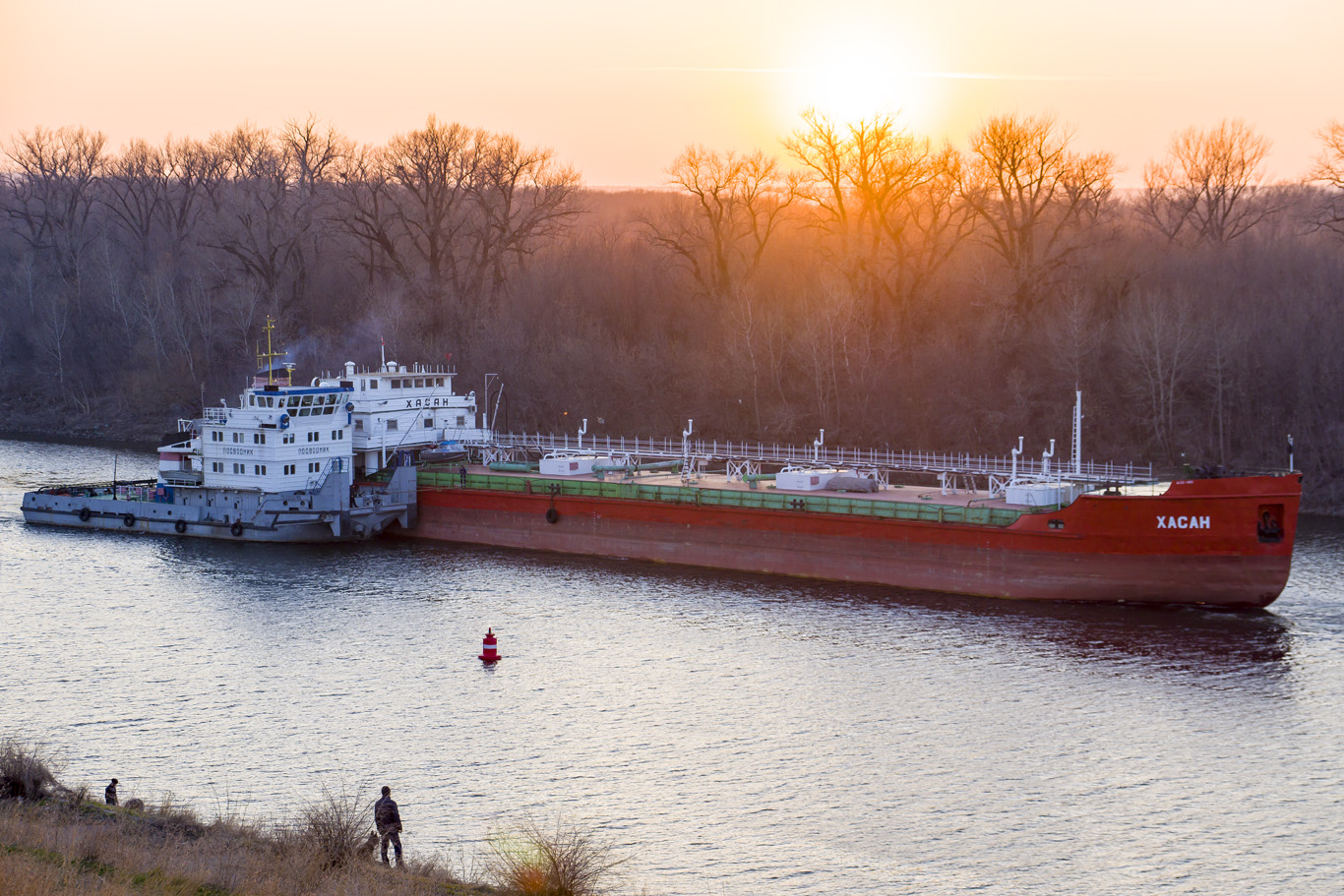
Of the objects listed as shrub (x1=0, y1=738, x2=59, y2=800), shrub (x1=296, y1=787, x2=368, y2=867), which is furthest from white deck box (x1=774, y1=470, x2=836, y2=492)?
shrub (x1=0, y1=738, x2=59, y2=800)

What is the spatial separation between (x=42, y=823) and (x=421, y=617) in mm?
15318

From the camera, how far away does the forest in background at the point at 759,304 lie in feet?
178

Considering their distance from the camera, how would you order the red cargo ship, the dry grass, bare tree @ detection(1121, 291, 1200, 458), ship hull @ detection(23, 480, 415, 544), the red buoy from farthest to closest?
bare tree @ detection(1121, 291, 1200, 458) → ship hull @ detection(23, 480, 415, 544) → the red cargo ship → the red buoy → the dry grass

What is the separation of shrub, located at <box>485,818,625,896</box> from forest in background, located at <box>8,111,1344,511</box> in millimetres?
36143

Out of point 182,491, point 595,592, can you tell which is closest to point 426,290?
point 182,491

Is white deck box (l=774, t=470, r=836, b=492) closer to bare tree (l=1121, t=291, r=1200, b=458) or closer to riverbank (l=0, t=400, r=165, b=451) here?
bare tree (l=1121, t=291, r=1200, b=458)

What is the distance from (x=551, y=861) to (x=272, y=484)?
29681 millimetres

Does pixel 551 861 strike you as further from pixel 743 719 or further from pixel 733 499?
pixel 733 499

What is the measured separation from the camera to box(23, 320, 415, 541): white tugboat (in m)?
42.2

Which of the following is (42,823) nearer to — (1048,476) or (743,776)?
(743,776)

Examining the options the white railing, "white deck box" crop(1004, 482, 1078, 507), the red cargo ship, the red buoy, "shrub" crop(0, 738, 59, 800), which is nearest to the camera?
"shrub" crop(0, 738, 59, 800)

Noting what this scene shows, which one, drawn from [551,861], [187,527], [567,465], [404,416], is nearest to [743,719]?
[551,861]

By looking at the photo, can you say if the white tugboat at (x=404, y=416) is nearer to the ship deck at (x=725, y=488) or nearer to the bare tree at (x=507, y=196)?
the ship deck at (x=725, y=488)

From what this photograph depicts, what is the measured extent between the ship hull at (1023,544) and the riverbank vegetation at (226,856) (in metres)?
17.8
